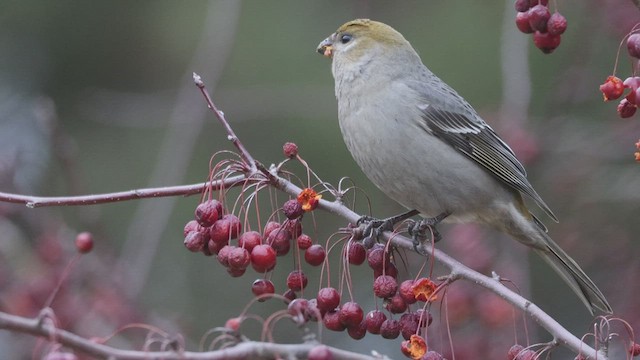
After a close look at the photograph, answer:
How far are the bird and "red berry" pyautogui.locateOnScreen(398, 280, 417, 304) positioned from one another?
1171 millimetres

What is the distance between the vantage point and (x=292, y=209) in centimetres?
290

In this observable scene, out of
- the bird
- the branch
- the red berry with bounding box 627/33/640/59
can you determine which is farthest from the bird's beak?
the branch

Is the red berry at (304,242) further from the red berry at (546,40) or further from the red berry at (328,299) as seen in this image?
the red berry at (546,40)

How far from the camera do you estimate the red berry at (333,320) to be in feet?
9.14

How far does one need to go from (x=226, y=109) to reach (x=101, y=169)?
1507mm

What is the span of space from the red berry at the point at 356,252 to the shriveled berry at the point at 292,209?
0.96 ft

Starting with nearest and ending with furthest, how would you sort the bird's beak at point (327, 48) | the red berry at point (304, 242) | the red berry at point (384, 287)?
the red berry at point (384, 287)
the red berry at point (304, 242)
the bird's beak at point (327, 48)

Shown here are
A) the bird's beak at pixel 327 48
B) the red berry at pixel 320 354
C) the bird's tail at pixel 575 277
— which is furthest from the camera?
the bird's beak at pixel 327 48

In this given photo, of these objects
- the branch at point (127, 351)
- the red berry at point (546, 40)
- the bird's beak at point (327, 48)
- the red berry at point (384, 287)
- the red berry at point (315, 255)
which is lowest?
the branch at point (127, 351)

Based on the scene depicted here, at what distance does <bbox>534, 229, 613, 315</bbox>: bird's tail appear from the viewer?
12.0 ft

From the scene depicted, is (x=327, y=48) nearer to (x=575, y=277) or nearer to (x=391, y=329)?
(x=575, y=277)

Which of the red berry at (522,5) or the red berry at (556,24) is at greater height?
the red berry at (522,5)

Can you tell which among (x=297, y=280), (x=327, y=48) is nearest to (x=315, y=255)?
(x=297, y=280)

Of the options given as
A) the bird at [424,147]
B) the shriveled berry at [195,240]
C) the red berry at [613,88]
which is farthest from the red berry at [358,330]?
the bird at [424,147]
